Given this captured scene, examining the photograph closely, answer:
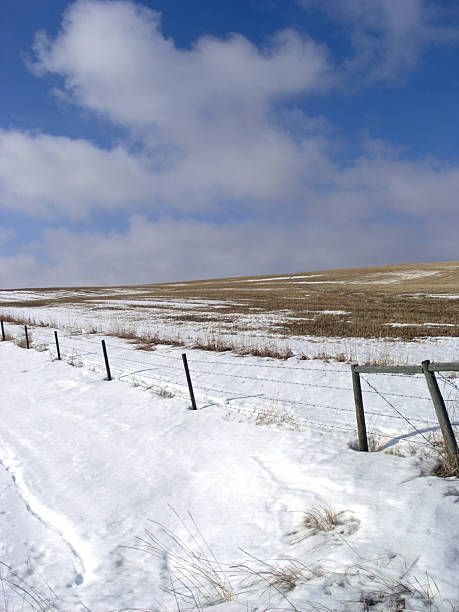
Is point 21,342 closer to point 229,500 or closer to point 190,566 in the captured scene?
point 229,500

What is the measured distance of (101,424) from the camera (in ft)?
28.6

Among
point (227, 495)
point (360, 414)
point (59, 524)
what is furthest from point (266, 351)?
point (59, 524)

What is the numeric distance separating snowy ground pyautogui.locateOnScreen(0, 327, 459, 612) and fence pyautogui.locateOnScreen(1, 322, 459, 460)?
0.08 meters

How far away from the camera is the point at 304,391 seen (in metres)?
10.4

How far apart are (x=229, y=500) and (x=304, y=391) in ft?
17.6

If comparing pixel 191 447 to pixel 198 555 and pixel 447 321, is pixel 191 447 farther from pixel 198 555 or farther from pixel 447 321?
pixel 447 321

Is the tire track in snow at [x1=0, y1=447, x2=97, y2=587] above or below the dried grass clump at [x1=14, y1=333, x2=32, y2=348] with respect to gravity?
below

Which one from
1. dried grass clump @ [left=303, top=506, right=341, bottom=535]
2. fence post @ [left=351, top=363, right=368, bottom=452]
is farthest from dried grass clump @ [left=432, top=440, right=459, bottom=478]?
dried grass clump @ [left=303, top=506, right=341, bottom=535]

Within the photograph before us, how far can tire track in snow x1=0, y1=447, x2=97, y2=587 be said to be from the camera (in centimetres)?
437

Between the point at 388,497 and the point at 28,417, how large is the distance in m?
8.49

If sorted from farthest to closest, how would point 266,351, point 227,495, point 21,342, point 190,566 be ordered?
point 21,342 → point 266,351 → point 227,495 → point 190,566

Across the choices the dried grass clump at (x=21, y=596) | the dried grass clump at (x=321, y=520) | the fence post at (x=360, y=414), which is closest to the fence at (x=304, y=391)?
the fence post at (x=360, y=414)

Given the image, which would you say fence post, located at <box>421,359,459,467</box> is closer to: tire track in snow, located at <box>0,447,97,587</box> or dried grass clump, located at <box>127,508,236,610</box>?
dried grass clump, located at <box>127,508,236,610</box>

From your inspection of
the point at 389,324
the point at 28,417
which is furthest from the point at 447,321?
the point at 28,417
